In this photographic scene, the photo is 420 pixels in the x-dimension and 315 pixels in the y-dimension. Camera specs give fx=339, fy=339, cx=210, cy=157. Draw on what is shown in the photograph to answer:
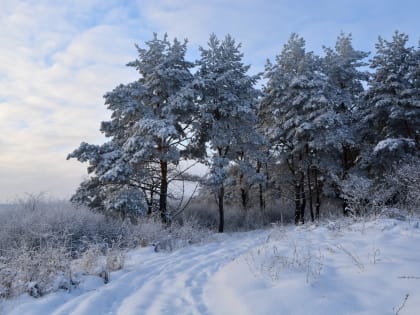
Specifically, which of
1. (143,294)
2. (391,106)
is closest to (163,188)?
(143,294)

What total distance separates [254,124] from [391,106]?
8.42m

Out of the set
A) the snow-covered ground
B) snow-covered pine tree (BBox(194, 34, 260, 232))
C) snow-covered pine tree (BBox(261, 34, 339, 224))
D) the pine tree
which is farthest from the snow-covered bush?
the pine tree

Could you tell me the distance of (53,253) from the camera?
20.2ft

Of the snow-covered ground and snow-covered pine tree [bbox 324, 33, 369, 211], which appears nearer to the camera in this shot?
the snow-covered ground

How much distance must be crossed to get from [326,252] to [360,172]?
16895mm

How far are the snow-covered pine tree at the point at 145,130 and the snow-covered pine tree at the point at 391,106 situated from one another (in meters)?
11.7

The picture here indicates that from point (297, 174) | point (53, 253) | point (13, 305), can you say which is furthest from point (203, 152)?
point (13, 305)

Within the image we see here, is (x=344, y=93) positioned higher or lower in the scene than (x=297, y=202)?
higher

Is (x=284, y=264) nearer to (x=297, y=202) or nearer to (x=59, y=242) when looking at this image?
(x=59, y=242)

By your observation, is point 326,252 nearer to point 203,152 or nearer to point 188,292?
point 188,292

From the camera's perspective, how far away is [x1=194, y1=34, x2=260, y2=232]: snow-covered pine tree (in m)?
17.9

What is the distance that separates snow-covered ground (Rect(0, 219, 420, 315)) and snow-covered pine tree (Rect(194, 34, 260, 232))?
35.4 ft

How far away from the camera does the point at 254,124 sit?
20562 millimetres

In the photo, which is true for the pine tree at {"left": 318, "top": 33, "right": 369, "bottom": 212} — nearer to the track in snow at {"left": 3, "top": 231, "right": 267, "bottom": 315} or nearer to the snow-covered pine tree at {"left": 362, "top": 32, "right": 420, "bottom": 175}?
the snow-covered pine tree at {"left": 362, "top": 32, "right": 420, "bottom": 175}
